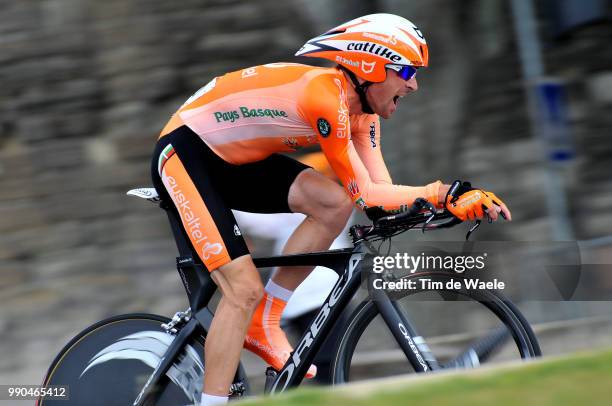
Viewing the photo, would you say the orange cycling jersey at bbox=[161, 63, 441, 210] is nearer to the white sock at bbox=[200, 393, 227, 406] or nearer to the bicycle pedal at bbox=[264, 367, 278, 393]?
the bicycle pedal at bbox=[264, 367, 278, 393]

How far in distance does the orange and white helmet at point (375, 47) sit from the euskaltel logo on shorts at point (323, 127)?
0.97ft

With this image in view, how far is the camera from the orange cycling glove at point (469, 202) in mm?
4180

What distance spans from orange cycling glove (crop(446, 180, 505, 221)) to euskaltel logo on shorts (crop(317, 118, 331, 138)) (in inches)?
24.0

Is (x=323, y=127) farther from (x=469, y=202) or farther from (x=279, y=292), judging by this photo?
(x=279, y=292)

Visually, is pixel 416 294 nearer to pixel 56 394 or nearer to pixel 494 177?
pixel 56 394

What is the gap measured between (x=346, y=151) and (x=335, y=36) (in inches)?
21.8

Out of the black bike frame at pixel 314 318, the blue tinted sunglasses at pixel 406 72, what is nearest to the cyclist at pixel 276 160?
the blue tinted sunglasses at pixel 406 72

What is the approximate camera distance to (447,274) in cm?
465

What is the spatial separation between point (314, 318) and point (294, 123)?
0.90 meters

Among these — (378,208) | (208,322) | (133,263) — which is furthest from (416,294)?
(133,263)

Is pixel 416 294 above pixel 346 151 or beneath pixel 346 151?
beneath

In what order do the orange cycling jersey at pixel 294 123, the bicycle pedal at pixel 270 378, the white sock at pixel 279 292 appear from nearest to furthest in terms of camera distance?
1. the orange cycling jersey at pixel 294 123
2. the bicycle pedal at pixel 270 378
3. the white sock at pixel 279 292

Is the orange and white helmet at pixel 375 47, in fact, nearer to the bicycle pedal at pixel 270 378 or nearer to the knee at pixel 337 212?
the knee at pixel 337 212

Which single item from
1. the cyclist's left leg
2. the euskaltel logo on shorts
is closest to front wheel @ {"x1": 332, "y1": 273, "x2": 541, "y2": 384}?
the cyclist's left leg
